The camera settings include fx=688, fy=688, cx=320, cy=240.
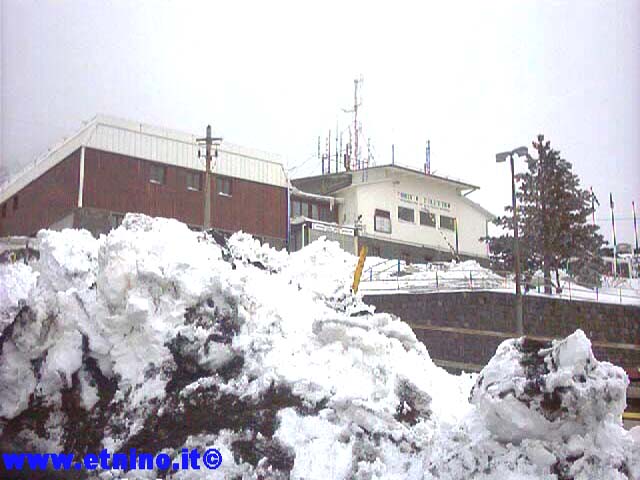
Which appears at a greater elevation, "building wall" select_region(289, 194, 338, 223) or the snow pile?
"building wall" select_region(289, 194, 338, 223)

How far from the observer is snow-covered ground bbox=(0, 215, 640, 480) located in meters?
6.40

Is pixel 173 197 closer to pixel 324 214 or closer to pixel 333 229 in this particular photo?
pixel 333 229

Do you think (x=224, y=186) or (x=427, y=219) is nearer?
(x=224, y=186)

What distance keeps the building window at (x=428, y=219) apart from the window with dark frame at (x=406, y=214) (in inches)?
20.0

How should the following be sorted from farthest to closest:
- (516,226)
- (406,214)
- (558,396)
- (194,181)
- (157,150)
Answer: (406,214) → (194,181) → (157,150) → (516,226) → (558,396)

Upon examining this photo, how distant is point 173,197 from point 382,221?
37.0 feet

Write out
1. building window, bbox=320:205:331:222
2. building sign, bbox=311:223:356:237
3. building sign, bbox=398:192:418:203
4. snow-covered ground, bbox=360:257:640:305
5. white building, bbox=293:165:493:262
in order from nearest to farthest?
snow-covered ground, bbox=360:257:640:305, building sign, bbox=311:223:356:237, building window, bbox=320:205:331:222, white building, bbox=293:165:493:262, building sign, bbox=398:192:418:203

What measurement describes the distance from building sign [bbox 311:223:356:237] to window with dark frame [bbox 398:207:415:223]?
128 inches

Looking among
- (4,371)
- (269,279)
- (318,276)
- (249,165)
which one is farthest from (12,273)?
(249,165)

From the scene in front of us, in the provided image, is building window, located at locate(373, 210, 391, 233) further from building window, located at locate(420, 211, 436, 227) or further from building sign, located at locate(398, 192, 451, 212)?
building window, located at locate(420, 211, 436, 227)

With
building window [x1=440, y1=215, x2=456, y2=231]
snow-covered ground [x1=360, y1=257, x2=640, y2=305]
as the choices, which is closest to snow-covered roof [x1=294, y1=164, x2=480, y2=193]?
building window [x1=440, y1=215, x2=456, y2=231]

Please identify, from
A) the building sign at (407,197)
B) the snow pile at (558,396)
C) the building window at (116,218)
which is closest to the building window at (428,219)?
the building sign at (407,197)

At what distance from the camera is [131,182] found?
1984cm

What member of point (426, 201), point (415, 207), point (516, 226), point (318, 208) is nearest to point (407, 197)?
point (415, 207)
